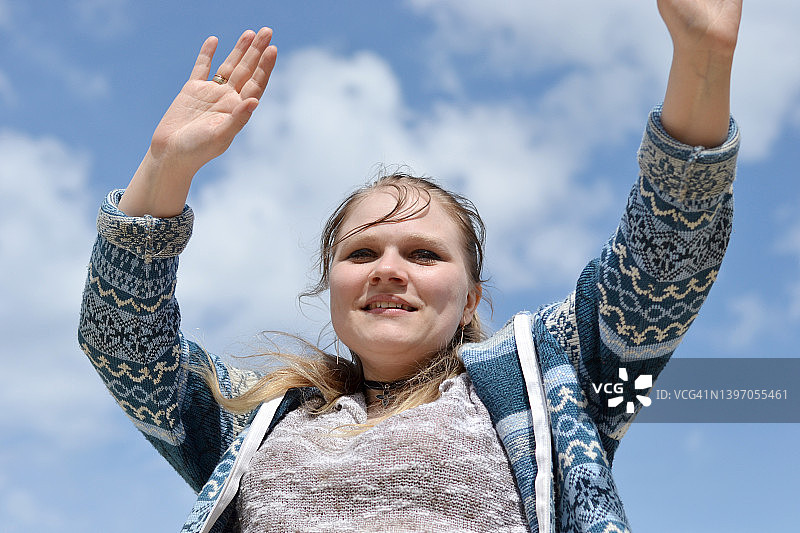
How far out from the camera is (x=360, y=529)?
2.18 meters

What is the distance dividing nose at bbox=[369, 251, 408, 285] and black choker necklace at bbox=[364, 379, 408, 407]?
1.12 feet

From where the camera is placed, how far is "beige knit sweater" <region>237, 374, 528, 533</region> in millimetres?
2182

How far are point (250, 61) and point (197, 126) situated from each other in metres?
0.28

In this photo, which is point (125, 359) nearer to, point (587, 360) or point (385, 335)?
point (385, 335)

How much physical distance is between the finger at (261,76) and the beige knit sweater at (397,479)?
1090 millimetres

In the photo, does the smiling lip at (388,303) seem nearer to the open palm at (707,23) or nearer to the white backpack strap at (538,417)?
the white backpack strap at (538,417)

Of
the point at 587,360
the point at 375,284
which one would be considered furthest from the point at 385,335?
the point at 587,360

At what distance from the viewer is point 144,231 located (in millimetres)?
2580

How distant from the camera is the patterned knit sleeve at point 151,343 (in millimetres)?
2619

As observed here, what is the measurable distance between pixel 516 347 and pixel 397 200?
0.71 m

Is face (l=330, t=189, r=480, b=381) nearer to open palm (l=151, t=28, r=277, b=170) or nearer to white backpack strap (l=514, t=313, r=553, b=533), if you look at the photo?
white backpack strap (l=514, t=313, r=553, b=533)

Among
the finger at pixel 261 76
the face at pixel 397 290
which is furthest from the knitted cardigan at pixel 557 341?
the finger at pixel 261 76

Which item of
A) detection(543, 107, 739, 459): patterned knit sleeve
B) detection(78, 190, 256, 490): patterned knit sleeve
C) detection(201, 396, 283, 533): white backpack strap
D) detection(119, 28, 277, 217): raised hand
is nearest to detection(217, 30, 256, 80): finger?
detection(119, 28, 277, 217): raised hand

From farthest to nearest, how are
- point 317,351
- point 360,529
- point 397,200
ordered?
point 317,351
point 397,200
point 360,529
